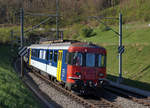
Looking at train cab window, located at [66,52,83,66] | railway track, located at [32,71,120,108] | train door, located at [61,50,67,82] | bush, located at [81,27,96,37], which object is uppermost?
bush, located at [81,27,96,37]

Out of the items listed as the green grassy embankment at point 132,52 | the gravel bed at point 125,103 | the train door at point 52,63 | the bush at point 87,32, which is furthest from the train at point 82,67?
the bush at point 87,32

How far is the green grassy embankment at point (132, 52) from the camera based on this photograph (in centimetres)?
2264

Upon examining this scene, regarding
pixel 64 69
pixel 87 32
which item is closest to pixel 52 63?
pixel 64 69

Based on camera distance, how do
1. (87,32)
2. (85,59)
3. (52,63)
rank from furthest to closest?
1. (87,32)
2. (52,63)
3. (85,59)

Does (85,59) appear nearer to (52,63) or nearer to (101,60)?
(101,60)

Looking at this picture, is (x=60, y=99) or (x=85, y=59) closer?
(x=60, y=99)

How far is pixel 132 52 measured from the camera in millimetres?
31797

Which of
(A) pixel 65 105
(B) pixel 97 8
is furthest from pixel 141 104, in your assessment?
(B) pixel 97 8

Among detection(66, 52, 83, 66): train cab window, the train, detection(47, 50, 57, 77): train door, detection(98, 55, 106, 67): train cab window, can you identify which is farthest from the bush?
detection(66, 52, 83, 66): train cab window

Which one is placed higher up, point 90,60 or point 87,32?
point 87,32

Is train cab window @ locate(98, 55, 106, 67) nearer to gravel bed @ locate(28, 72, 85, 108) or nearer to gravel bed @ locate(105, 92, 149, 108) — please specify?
gravel bed @ locate(105, 92, 149, 108)

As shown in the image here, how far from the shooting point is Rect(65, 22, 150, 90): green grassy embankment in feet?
74.3

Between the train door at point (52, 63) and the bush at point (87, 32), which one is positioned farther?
the bush at point (87, 32)

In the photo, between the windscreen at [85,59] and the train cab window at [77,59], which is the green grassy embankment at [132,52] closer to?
the windscreen at [85,59]
